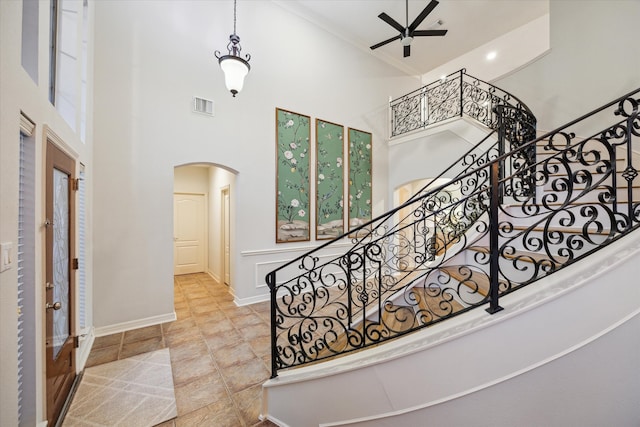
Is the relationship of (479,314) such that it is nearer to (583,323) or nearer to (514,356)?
(514,356)

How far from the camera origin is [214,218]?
19.1ft

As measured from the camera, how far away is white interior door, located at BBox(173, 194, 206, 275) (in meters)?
6.04

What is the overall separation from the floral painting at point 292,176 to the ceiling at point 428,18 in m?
2.14

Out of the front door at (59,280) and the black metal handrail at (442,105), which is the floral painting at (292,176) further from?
the front door at (59,280)

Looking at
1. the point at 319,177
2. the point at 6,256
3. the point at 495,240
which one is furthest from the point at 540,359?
the point at 319,177

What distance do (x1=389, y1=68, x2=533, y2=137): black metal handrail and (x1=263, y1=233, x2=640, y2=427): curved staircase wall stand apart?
4.15m

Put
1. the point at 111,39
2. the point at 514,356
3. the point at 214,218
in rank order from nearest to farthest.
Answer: the point at 514,356, the point at 111,39, the point at 214,218

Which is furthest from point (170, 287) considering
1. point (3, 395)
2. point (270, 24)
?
point (270, 24)

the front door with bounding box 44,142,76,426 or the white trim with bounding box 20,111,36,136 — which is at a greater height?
the white trim with bounding box 20,111,36,136

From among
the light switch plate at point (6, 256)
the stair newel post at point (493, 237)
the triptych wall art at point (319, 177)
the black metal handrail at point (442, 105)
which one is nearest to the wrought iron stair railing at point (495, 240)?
the stair newel post at point (493, 237)

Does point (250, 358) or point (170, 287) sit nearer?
point (250, 358)

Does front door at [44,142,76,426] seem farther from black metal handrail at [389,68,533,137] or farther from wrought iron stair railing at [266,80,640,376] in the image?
black metal handrail at [389,68,533,137]

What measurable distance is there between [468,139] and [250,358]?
487cm

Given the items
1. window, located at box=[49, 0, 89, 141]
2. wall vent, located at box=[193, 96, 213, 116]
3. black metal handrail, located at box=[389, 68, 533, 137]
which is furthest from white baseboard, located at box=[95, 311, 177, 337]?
black metal handrail, located at box=[389, 68, 533, 137]
